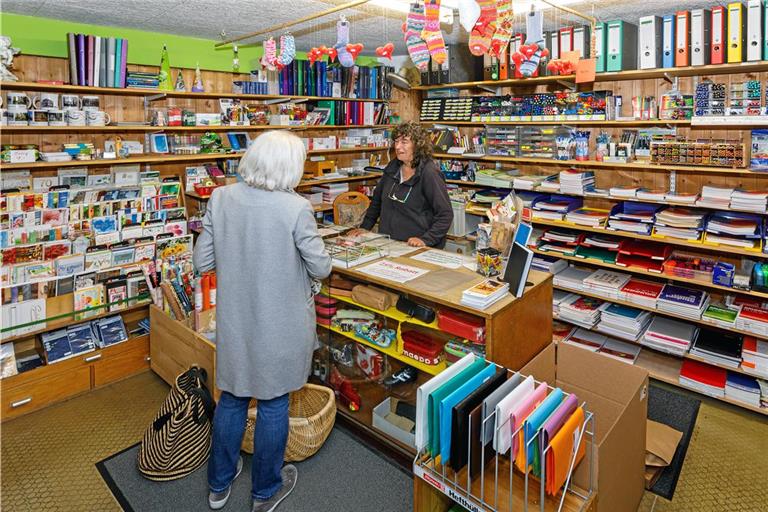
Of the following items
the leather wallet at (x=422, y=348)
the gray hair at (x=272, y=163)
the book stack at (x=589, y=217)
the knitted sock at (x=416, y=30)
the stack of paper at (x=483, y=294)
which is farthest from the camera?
the book stack at (x=589, y=217)

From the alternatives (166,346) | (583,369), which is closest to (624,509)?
(583,369)

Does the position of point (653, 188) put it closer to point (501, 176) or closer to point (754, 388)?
point (501, 176)

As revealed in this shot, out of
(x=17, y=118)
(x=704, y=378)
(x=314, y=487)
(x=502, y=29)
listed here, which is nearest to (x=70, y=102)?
(x=17, y=118)

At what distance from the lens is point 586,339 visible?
382 cm

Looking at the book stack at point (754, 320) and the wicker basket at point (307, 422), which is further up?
the book stack at point (754, 320)

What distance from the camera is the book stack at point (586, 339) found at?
3744mm

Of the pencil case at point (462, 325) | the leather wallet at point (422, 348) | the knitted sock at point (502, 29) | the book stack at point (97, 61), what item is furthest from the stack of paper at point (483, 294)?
the book stack at point (97, 61)

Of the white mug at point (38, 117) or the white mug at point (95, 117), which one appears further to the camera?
the white mug at point (95, 117)

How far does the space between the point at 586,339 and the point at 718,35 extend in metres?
2.14

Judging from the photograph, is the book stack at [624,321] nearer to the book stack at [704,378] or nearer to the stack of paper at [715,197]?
the book stack at [704,378]

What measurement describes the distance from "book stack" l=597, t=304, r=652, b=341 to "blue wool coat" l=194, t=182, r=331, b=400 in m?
2.45

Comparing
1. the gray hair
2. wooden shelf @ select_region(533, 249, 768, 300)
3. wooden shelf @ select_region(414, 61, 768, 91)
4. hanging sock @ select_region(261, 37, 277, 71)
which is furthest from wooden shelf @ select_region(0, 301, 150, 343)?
wooden shelf @ select_region(414, 61, 768, 91)

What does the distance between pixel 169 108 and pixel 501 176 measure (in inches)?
105

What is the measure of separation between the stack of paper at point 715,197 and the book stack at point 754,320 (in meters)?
0.66
